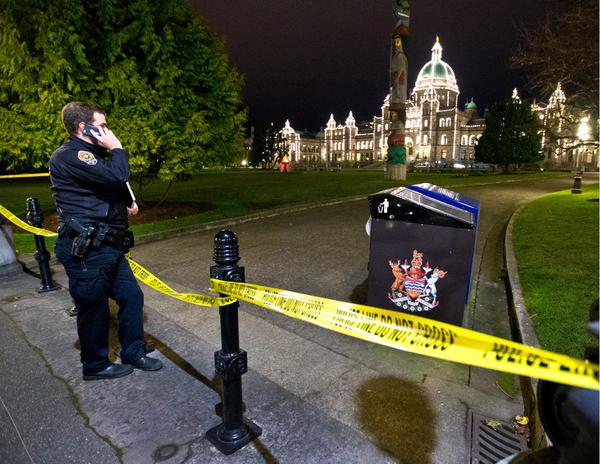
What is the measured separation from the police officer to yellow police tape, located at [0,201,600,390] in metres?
1.17

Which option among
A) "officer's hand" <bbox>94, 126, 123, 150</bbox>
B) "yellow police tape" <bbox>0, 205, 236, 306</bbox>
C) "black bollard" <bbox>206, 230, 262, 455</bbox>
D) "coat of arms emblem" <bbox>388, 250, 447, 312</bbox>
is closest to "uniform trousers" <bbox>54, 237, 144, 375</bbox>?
"yellow police tape" <bbox>0, 205, 236, 306</bbox>

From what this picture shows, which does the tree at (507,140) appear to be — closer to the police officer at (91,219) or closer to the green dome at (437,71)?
the police officer at (91,219)

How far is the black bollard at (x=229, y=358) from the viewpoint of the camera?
228 centimetres

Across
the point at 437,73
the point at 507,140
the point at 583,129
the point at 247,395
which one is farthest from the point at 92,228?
the point at 437,73

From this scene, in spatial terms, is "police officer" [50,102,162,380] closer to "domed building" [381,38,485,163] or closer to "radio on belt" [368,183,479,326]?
"radio on belt" [368,183,479,326]

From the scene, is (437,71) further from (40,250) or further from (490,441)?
(490,441)

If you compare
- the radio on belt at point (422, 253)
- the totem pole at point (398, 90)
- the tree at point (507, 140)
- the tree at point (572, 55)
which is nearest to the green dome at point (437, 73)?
the tree at point (507, 140)

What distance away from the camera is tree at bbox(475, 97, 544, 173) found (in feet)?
177

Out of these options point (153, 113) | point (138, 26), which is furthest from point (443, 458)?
point (138, 26)

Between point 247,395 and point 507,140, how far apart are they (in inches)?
2390

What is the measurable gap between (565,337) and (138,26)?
10795mm

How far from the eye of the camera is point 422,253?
3652mm

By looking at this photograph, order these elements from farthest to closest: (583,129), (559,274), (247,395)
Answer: (583,129), (559,274), (247,395)

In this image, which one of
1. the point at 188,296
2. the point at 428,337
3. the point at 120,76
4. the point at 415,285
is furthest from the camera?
the point at 120,76
